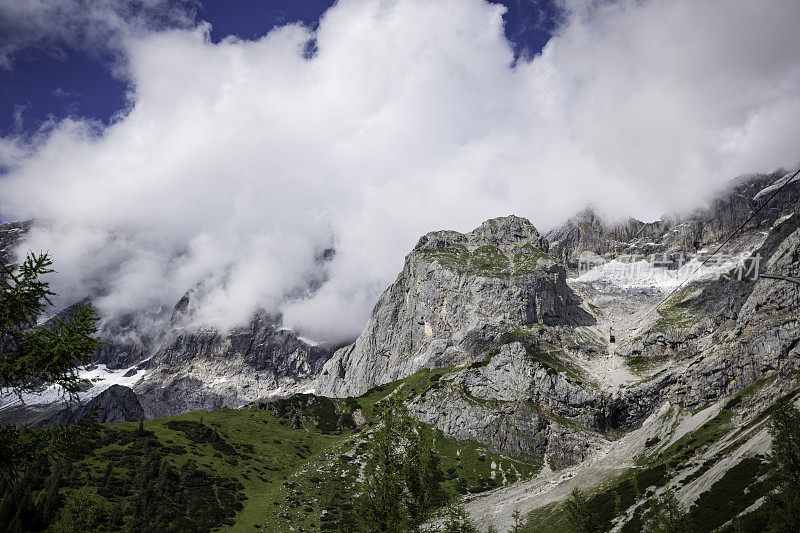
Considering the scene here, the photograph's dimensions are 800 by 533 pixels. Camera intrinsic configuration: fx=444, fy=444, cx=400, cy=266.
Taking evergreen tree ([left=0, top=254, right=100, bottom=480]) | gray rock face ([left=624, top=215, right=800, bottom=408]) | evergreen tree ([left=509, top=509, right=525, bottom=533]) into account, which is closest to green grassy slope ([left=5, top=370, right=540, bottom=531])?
evergreen tree ([left=509, top=509, right=525, bottom=533])

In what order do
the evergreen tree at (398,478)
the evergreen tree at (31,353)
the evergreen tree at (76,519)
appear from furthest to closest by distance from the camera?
1. the evergreen tree at (76,519)
2. the evergreen tree at (398,478)
3. the evergreen tree at (31,353)

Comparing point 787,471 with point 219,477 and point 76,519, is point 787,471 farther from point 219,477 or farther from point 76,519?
point 219,477

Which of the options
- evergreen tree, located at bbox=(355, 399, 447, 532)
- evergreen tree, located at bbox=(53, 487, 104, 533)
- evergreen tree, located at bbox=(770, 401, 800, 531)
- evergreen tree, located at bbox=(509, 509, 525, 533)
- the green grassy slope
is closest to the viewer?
evergreen tree, located at bbox=(355, 399, 447, 532)

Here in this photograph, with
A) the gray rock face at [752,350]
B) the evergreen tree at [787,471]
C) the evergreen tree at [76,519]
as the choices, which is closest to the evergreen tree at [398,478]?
the evergreen tree at [76,519]

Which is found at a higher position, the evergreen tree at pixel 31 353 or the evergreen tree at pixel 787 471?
the evergreen tree at pixel 31 353

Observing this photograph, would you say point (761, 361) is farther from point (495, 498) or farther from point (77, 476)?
point (77, 476)

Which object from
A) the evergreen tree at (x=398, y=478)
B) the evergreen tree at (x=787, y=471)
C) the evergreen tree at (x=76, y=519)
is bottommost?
the evergreen tree at (x=787, y=471)

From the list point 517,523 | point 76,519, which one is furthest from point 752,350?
point 76,519

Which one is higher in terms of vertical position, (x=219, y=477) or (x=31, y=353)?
(x=219, y=477)

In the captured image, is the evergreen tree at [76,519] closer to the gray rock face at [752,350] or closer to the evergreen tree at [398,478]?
the evergreen tree at [398,478]

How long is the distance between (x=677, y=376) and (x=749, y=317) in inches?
1441

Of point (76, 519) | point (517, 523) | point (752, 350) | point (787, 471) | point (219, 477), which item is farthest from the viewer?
point (752, 350)

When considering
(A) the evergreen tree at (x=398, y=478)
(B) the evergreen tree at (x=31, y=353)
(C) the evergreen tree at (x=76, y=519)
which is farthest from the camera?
(C) the evergreen tree at (x=76, y=519)

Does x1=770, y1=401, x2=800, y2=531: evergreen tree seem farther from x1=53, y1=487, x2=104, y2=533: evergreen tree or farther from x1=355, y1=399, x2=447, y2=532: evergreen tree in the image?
x1=53, y1=487, x2=104, y2=533: evergreen tree
